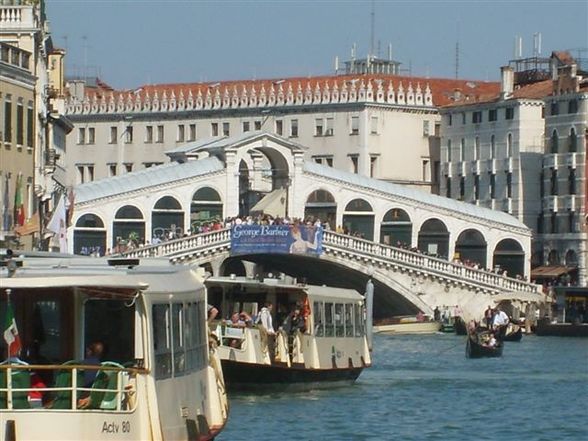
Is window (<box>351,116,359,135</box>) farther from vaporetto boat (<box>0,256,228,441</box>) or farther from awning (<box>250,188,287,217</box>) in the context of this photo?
vaporetto boat (<box>0,256,228,441</box>)

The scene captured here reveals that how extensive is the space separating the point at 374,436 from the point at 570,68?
60.9 m

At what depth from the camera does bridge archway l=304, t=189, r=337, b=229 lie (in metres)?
86.7

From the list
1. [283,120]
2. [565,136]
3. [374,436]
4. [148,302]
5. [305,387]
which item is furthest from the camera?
[283,120]

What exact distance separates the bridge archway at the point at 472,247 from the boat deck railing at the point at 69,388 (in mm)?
68694

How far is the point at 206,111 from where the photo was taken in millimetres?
105938

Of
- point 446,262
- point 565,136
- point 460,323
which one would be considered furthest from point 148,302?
point 565,136

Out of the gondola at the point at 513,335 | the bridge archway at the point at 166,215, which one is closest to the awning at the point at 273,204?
the bridge archway at the point at 166,215

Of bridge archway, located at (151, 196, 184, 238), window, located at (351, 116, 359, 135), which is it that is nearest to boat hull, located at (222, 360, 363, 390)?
bridge archway, located at (151, 196, 184, 238)

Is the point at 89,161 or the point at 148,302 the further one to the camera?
the point at 89,161

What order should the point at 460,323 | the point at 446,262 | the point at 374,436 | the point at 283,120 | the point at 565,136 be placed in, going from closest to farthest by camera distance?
the point at 374,436 → the point at 460,323 → the point at 446,262 → the point at 565,136 → the point at 283,120

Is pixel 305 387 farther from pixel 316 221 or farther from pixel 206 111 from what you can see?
pixel 206 111

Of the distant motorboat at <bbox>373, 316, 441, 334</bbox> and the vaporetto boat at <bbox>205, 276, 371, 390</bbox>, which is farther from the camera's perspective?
the distant motorboat at <bbox>373, 316, 441, 334</bbox>

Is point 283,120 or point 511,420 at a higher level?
point 283,120

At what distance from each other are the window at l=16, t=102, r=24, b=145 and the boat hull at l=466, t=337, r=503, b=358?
1204cm
